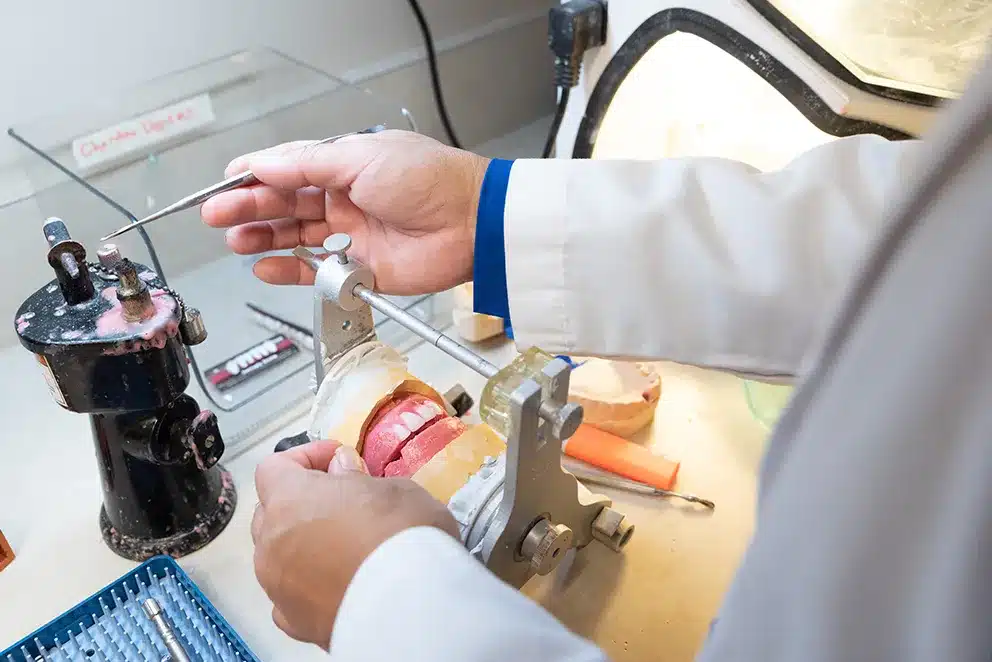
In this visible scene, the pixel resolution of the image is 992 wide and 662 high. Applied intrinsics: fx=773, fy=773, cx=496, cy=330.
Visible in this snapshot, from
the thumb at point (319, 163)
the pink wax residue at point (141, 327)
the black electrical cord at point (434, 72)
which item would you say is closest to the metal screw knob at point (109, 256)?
the pink wax residue at point (141, 327)

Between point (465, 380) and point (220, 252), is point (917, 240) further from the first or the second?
point (220, 252)

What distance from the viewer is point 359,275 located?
2.12 ft

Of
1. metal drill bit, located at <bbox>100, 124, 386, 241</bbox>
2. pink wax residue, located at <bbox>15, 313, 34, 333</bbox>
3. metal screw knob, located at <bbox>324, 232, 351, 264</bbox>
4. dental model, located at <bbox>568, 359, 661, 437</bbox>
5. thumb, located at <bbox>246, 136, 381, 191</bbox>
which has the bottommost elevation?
dental model, located at <bbox>568, 359, 661, 437</bbox>

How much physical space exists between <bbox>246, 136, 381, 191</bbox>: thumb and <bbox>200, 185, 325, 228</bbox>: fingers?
0.10 ft

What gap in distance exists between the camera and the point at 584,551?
26.6 inches

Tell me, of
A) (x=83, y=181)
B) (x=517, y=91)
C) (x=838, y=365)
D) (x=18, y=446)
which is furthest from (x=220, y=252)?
(x=838, y=365)

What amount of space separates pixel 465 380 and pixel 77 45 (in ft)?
1.94

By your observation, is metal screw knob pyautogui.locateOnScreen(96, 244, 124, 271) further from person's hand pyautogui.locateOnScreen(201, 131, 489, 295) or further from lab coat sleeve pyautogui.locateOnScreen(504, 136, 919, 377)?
lab coat sleeve pyautogui.locateOnScreen(504, 136, 919, 377)

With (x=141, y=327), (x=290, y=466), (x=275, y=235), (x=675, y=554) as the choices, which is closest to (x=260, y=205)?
(x=275, y=235)

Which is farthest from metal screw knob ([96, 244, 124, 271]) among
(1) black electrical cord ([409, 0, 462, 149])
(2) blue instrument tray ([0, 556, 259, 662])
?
(1) black electrical cord ([409, 0, 462, 149])

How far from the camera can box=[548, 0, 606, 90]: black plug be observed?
2.50ft

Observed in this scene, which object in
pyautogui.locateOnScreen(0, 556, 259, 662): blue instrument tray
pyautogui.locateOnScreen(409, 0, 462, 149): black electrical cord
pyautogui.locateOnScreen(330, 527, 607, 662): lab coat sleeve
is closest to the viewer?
pyautogui.locateOnScreen(330, 527, 607, 662): lab coat sleeve

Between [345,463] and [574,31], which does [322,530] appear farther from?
[574,31]

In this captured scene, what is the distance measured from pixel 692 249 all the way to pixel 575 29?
0.99ft
